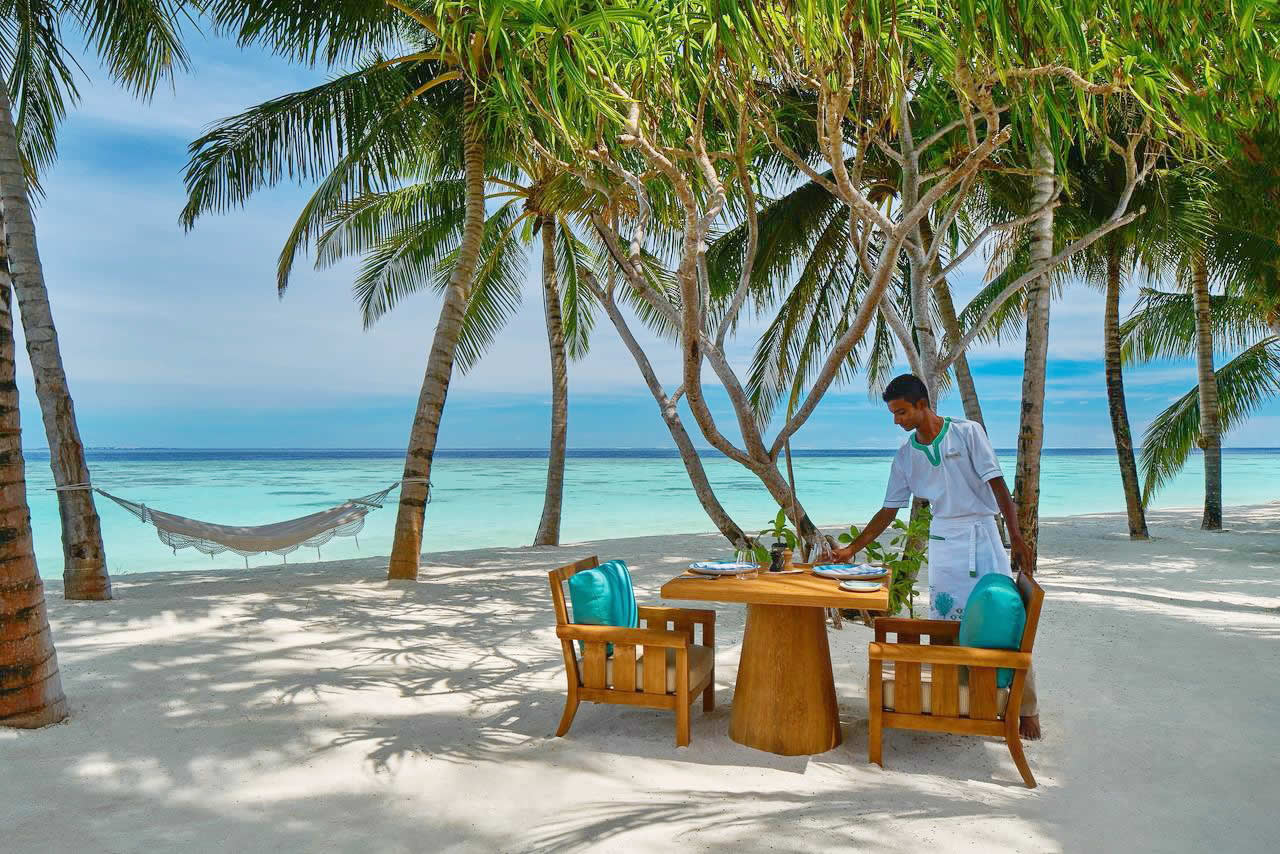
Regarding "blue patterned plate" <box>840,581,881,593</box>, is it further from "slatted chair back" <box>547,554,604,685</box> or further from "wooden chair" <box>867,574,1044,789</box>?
"slatted chair back" <box>547,554,604,685</box>

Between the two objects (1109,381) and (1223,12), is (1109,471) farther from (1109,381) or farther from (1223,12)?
(1223,12)

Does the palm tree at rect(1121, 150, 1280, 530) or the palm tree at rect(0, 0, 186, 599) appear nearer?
the palm tree at rect(0, 0, 186, 599)

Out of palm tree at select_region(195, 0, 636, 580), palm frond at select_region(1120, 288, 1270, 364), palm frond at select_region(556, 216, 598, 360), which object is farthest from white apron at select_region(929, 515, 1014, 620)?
palm frond at select_region(1120, 288, 1270, 364)

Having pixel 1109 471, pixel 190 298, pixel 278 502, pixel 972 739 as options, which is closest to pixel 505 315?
pixel 972 739

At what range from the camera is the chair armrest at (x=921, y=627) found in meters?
2.84

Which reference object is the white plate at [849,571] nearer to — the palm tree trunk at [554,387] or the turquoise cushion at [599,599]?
the turquoise cushion at [599,599]

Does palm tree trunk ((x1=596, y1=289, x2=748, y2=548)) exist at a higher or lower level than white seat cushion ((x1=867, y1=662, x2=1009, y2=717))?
higher

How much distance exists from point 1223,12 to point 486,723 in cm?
326

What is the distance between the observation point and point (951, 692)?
2.54 m

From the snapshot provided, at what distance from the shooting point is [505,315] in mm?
9492

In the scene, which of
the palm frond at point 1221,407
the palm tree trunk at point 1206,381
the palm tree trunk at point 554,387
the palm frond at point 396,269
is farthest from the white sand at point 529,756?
the palm frond at point 1221,407

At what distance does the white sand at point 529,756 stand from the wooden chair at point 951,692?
5.8 inches

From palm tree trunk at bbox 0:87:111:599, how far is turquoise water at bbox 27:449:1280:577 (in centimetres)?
681

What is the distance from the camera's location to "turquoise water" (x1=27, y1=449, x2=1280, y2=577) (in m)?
16.5
